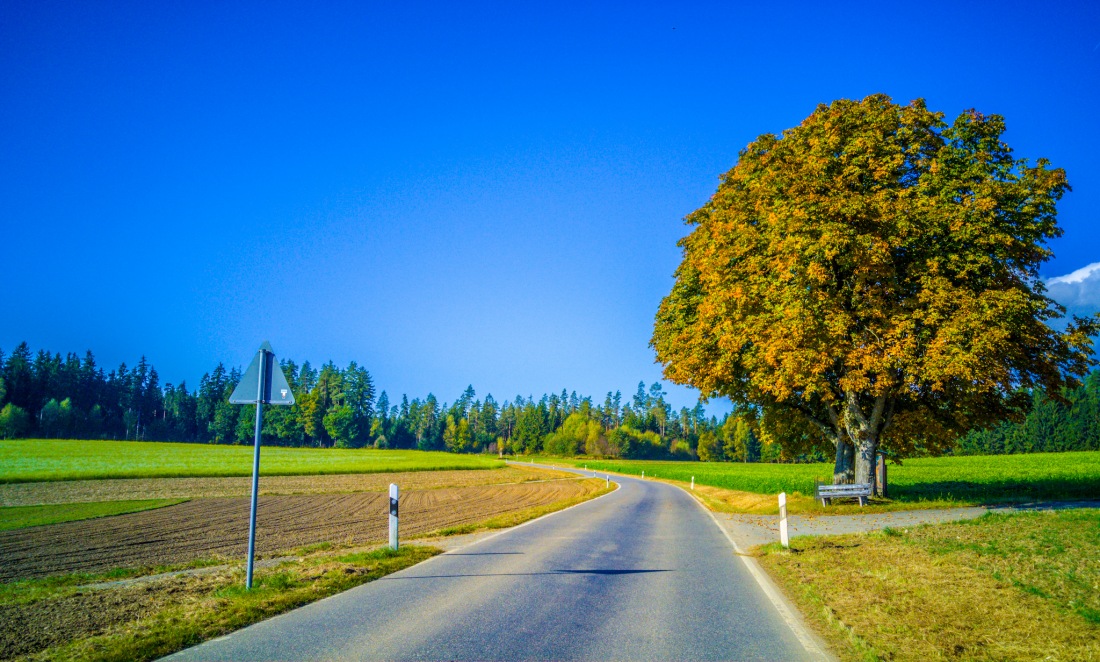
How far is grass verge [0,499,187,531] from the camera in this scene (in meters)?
21.3

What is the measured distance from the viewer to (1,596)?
28.8 feet

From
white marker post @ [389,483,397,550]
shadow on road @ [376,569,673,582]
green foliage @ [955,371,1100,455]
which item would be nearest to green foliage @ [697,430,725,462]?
green foliage @ [955,371,1100,455]

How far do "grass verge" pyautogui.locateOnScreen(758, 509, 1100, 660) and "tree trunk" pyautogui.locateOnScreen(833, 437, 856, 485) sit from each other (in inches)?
420

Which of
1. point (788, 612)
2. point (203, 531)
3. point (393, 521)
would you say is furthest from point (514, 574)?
point (203, 531)

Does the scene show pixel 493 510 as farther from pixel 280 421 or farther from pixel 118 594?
pixel 280 421

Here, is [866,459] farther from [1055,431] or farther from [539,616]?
[1055,431]

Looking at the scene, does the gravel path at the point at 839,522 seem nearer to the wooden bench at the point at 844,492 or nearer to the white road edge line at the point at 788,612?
the wooden bench at the point at 844,492

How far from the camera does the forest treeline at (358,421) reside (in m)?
103

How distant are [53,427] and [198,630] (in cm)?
13066

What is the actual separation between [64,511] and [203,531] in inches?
437

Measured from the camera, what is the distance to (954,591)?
7.57 m

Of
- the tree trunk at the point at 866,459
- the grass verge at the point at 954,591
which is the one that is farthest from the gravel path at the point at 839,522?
→ the grass verge at the point at 954,591

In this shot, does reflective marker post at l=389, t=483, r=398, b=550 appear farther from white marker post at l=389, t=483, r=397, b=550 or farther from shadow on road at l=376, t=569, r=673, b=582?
shadow on road at l=376, t=569, r=673, b=582

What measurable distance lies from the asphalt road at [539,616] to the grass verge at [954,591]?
792 millimetres
